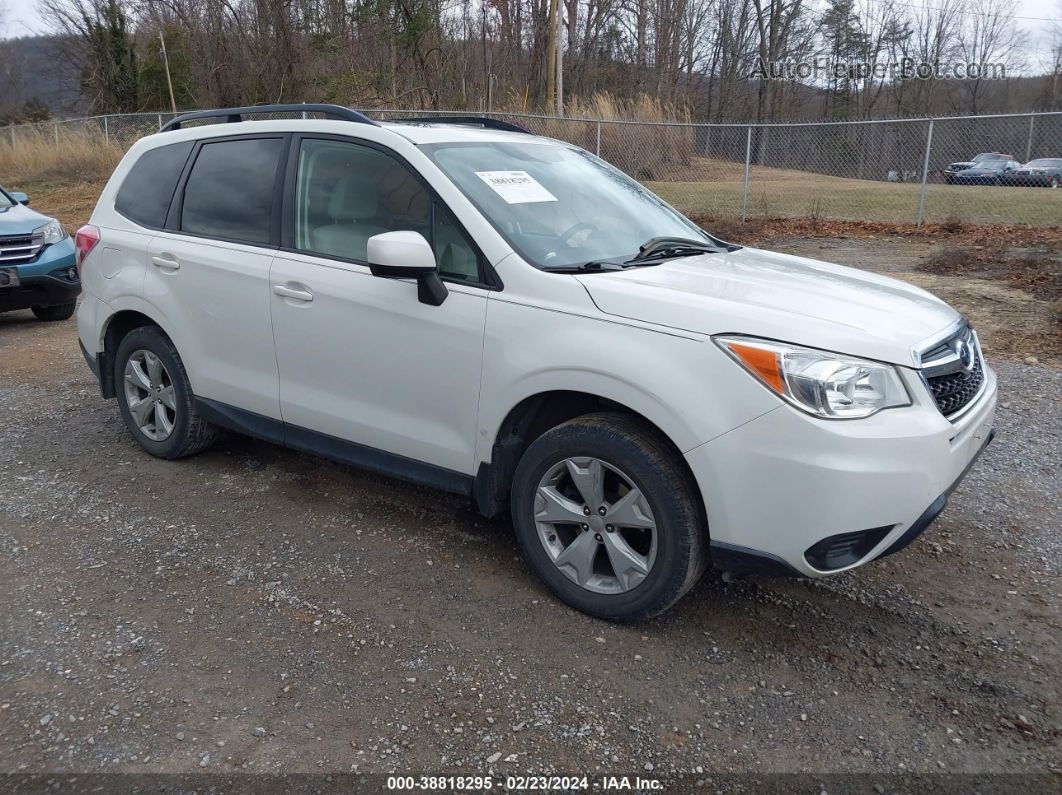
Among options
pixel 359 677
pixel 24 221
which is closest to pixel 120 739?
pixel 359 677

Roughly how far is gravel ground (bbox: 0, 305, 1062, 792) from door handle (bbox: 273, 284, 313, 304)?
1.09 metres

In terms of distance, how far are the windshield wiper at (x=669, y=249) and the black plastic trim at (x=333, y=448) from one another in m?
1.20

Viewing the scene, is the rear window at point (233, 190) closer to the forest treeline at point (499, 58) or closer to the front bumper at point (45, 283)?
the front bumper at point (45, 283)

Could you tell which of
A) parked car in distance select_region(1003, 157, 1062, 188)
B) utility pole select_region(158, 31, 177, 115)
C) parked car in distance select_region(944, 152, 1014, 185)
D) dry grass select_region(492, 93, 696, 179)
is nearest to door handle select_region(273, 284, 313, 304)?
dry grass select_region(492, 93, 696, 179)

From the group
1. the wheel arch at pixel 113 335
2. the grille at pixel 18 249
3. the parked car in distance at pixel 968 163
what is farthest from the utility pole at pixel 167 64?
the wheel arch at pixel 113 335

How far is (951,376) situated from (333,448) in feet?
8.62

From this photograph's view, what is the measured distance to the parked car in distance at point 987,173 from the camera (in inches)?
850

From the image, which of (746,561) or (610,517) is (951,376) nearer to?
(746,561)

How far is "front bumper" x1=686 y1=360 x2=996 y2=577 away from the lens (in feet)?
8.93

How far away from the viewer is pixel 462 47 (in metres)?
29.7

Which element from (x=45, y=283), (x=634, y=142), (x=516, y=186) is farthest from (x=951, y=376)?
(x=634, y=142)

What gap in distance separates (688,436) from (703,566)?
1.74ft

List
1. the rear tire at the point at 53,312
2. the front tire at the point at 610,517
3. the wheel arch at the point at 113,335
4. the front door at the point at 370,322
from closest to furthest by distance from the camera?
the front tire at the point at 610,517 → the front door at the point at 370,322 → the wheel arch at the point at 113,335 → the rear tire at the point at 53,312

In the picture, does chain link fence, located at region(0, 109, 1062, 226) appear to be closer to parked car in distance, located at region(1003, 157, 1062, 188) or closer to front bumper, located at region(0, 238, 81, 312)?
parked car in distance, located at region(1003, 157, 1062, 188)
